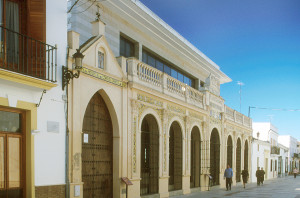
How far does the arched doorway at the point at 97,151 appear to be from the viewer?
34.8 feet

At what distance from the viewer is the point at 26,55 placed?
814cm

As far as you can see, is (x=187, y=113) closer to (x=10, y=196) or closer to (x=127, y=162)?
(x=127, y=162)

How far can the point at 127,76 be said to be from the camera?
40.4 ft

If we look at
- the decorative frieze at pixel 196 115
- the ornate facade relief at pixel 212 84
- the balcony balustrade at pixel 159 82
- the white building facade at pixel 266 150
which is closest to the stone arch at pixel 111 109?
the balcony balustrade at pixel 159 82

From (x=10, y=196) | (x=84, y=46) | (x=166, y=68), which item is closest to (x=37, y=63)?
(x=84, y=46)

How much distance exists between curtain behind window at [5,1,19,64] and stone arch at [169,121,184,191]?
30.8 ft

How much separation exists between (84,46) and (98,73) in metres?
0.95

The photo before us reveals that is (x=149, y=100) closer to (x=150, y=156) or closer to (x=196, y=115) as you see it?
(x=150, y=156)

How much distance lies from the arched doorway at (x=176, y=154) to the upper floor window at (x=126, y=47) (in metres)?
3.92

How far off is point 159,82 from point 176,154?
12.7ft

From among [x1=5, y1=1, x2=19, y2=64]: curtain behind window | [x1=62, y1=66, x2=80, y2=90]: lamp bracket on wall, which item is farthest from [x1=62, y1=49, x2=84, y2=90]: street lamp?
[x1=5, y1=1, x2=19, y2=64]: curtain behind window

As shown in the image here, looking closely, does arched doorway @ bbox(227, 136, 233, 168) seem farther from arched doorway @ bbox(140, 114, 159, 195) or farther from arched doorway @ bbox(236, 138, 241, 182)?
arched doorway @ bbox(140, 114, 159, 195)

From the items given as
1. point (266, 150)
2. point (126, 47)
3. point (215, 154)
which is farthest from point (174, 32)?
point (266, 150)

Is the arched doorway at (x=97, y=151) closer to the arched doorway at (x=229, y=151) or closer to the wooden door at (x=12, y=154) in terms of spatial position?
the wooden door at (x=12, y=154)
